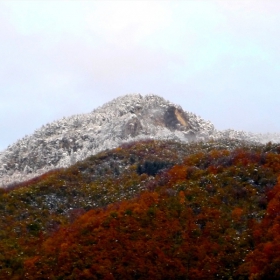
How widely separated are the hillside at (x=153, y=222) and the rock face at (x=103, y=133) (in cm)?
1127

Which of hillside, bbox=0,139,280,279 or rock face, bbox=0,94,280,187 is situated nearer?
hillside, bbox=0,139,280,279

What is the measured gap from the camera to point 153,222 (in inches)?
1152

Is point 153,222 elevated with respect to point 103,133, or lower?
lower

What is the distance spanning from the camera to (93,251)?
91.4ft

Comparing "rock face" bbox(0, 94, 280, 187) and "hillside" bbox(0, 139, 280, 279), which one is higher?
"rock face" bbox(0, 94, 280, 187)

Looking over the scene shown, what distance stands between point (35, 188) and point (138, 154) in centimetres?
853

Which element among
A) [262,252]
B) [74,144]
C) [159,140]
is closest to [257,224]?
[262,252]

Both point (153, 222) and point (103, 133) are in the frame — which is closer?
point (153, 222)

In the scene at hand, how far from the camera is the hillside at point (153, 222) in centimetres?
2667

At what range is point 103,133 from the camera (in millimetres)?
51438

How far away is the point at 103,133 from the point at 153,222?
22973 millimetres

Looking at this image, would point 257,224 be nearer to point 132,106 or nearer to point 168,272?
point 168,272

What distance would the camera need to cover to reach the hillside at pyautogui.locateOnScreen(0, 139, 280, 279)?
26672 millimetres

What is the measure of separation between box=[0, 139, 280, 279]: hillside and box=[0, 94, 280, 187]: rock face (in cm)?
1127
